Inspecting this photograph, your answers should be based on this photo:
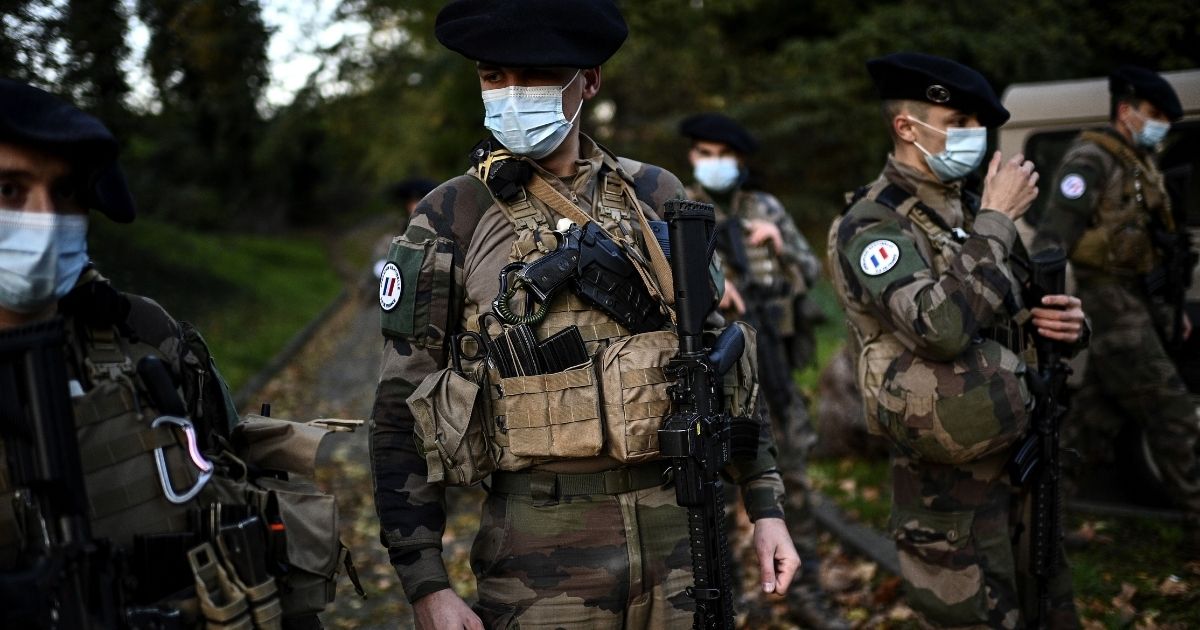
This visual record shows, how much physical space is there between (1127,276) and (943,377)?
266 cm

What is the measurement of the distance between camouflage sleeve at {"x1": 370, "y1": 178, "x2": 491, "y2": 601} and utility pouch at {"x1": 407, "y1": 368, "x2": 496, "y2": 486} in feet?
0.25

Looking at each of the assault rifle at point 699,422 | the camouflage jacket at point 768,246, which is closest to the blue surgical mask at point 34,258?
the assault rifle at point 699,422

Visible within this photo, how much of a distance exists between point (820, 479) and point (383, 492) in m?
5.14

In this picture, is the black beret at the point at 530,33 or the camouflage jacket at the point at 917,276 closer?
the black beret at the point at 530,33

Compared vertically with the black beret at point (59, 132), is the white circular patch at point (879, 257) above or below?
below

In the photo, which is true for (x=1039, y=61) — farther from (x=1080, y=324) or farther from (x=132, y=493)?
(x=132, y=493)

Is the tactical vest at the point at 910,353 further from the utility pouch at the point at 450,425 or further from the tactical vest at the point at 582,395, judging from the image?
the utility pouch at the point at 450,425

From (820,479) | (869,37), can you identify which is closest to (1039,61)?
(869,37)

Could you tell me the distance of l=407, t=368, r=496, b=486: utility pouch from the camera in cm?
234

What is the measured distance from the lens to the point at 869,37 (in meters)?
14.8

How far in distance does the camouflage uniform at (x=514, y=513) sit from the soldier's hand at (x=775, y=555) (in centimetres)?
20

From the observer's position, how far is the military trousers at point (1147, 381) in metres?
5.15

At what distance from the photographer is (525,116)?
8.39 ft

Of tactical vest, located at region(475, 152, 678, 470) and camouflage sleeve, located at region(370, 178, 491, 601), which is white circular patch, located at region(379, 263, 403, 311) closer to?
camouflage sleeve, located at region(370, 178, 491, 601)
